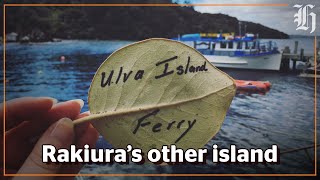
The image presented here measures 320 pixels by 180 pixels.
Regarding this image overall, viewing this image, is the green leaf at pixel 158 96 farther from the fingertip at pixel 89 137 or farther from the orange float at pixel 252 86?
the orange float at pixel 252 86

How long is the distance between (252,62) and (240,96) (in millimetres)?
157

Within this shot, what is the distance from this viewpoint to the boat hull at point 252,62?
1191 mm

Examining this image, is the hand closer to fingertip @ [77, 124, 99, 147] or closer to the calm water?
fingertip @ [77, 124, 99, 147]

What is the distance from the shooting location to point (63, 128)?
1.02 feet

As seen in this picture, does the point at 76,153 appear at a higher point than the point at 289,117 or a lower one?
higher

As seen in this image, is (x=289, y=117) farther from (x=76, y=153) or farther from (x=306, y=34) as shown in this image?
(x=76, y=153)

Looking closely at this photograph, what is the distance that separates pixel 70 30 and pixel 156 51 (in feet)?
3.24

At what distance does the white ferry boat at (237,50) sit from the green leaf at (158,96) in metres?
0.81

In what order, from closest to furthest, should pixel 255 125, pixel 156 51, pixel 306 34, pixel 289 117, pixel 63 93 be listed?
pixel 156 51, pixel 306 34, pixel 63 93, pixel 289 117, pixel 255 125

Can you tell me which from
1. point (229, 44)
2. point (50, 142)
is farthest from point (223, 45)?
point (50, 142)

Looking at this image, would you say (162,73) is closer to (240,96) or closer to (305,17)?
(305,17)

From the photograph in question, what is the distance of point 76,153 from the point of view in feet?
1.48

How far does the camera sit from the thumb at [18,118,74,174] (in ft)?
1.03

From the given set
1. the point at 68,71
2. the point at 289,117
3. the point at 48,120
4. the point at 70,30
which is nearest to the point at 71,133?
the point at 48,120
